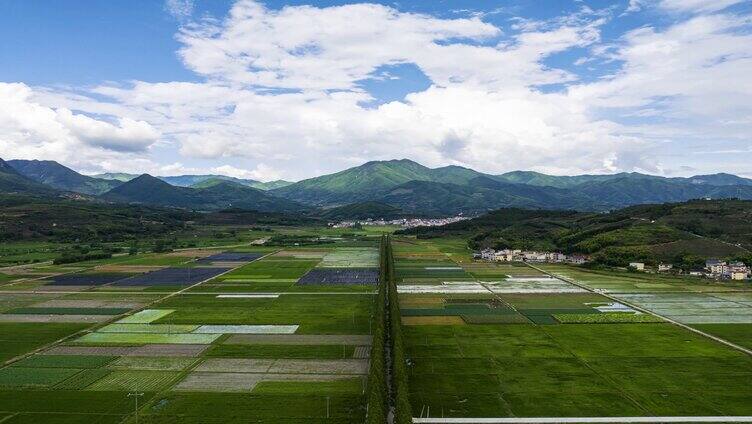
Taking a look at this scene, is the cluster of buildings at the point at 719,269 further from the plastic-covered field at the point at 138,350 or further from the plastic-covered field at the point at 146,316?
the plastic-covered field at the point at 138,350

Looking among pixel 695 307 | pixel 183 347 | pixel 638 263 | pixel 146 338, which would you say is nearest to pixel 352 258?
pixel 638 263

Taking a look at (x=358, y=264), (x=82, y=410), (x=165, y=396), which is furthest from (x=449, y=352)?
(x=358, y=264)

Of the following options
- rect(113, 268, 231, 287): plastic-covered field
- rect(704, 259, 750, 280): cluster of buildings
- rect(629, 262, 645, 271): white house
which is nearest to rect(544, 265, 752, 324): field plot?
rect(629, 262, 645, 271): white house

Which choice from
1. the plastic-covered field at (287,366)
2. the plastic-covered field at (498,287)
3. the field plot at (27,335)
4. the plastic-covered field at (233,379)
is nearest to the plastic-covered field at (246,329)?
the plastic-covered field at (287,366)

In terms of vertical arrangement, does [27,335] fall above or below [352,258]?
below

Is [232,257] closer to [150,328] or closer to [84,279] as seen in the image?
[84,279]

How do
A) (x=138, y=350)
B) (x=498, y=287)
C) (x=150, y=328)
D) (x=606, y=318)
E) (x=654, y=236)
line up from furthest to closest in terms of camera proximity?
(x=654, y=236)
(x=498, y=287)
(x=606, y=318)
(x=150, y=328)
(x=138, y=350)

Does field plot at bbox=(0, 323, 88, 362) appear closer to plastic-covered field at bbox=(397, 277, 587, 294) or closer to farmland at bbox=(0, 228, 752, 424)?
farmland at bbox=(0, 228, 752, 424)

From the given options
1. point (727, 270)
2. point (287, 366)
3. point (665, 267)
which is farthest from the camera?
point (665, 267)

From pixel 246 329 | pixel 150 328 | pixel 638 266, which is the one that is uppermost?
pixel 638 266
